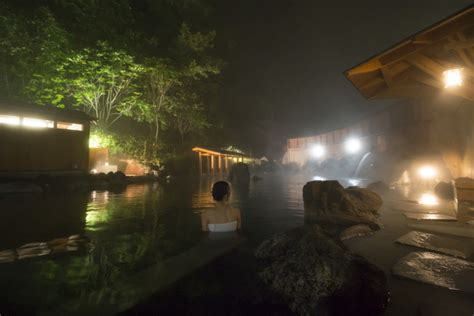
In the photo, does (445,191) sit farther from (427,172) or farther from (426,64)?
(426,64)

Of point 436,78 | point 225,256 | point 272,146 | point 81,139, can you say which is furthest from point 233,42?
point 225,256

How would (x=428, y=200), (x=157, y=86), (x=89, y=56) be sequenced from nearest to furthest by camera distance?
(x=428, y=200)
(x=89, y=56)
(x=157, y=86)

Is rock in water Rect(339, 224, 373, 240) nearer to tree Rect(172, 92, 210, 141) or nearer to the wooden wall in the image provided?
the wooden wall

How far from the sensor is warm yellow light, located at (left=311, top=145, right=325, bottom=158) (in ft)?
151

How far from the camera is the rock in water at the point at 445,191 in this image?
1056cm

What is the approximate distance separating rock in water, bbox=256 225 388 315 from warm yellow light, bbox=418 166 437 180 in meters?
16.7

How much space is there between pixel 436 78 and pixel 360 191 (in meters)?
3.71

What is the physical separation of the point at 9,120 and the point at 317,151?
44985 millimetres

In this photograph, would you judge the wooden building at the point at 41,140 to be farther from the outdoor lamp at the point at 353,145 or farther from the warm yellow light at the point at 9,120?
the outdoor lamp at the point at 353,145

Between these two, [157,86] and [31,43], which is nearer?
[31,43]

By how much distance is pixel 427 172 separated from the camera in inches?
623

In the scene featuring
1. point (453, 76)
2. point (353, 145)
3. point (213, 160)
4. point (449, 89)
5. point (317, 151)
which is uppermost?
point (317, 151)

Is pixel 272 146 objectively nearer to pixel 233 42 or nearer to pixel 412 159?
pixel 233 42

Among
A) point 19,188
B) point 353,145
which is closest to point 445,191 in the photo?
point 19,188
